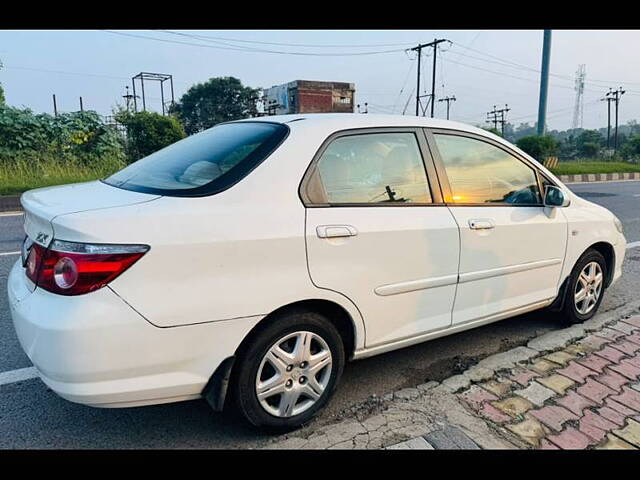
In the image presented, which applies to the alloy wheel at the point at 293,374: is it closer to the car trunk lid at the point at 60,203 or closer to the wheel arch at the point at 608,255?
the car trunk lid at the point at 60,203

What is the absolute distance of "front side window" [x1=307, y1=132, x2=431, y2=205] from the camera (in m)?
2.35

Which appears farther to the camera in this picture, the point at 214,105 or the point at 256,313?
the point at 214,105

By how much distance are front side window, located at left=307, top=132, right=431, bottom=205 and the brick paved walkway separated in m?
1.15

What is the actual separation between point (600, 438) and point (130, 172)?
276 centimetres

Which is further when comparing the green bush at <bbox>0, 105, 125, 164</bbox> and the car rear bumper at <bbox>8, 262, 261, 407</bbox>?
the green bush at <bbox>0, 105, 125, 164</bbox>

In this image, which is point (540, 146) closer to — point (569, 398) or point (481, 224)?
point (481, 224)

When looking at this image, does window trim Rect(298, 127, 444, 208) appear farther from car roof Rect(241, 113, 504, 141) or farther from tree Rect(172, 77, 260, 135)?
tree Rect(172, 77, 260, 135)

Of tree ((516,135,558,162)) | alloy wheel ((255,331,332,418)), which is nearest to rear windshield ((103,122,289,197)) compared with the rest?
alloy wheel ((255,331,332,418))

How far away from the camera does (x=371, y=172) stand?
99.9 inches

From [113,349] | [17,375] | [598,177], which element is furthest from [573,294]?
[598,177]

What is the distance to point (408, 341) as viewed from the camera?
265cm

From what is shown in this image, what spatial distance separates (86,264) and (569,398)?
97.0 inches

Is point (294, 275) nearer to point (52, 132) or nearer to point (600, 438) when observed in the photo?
point (600, 438)

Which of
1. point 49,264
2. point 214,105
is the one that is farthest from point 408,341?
point 214,105
